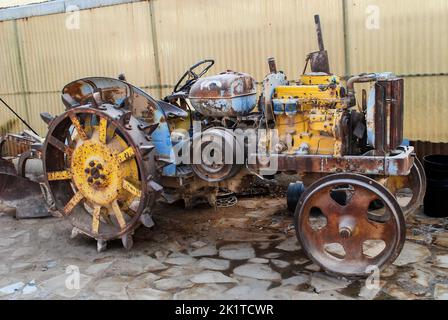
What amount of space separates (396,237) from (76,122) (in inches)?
128

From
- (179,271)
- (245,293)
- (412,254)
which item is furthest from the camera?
(412,254)

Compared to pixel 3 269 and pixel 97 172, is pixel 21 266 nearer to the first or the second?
pixel 3 269

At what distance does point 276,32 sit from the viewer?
7734 mm

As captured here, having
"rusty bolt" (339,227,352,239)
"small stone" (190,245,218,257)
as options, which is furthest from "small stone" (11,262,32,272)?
"rusty bolt" (339,227,352,239)

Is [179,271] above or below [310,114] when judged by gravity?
below

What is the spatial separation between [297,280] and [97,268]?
1.93 meters

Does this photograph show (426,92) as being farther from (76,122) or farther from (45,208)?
(45,208)

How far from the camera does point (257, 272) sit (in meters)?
4.75

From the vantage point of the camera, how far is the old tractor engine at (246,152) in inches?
176

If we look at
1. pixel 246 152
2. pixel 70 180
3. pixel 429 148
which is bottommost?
pixel 429 148

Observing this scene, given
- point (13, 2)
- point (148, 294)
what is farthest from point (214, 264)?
point (13, 2)

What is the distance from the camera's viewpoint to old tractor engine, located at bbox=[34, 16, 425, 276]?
14.7ft

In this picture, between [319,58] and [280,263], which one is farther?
[319,58]
